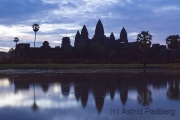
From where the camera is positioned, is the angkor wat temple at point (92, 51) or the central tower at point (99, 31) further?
the central tower at point (99, 31)

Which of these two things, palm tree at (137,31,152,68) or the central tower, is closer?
palm tree at (137,31,152,68)

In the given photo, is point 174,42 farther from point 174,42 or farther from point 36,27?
point 36,27

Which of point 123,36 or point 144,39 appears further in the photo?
point 123,36

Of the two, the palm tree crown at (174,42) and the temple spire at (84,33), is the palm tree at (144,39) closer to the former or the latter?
the palm tree crown at (174,42)

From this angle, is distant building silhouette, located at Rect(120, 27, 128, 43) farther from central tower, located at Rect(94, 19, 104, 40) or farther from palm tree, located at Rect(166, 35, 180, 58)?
palm tree, located at Rect(166, 35, 180, 58)

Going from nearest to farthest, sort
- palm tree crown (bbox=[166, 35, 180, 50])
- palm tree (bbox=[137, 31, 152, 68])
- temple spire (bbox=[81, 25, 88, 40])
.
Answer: palm tree (bbox=[137, 31, 152, 68]) < palm tree crown (bbox=[166, 35, 180, 50]) < temple spire (bbox=[81, 25, 88, 40])

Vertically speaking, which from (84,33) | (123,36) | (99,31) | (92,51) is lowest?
(92,51)

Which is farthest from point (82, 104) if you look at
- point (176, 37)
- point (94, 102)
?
point (176, 37)

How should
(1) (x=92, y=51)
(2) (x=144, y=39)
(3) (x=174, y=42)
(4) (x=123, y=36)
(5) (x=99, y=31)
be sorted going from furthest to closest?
1. (4) (x=123, y=36)
2. (5) (x=99, y=31)
3. (1) (x=92, y=51)
4. (3) (x=174, y=42)
5. (2) (x=144, y=39)

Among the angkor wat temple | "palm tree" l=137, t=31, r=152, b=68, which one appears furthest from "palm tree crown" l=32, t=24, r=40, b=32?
"palm tree" l=137, t=31, r=152, b=68

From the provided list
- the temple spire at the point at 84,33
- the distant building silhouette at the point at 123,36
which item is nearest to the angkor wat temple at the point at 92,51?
the temple spire at the point at 84,33

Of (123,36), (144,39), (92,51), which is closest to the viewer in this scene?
(144,39)

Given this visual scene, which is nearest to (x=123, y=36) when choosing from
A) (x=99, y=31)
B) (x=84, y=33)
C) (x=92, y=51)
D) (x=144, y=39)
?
(x=99, y=31)

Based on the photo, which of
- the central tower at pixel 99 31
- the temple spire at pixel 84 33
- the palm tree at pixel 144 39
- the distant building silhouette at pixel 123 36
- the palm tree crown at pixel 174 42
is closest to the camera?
the palm tree at pixel 144 39
